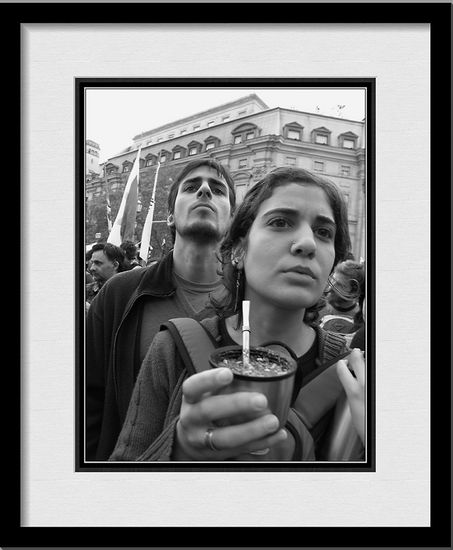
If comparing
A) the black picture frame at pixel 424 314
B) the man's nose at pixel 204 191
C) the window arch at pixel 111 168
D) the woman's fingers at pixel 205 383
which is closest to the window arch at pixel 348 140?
the black picture frame at pixel 424 314

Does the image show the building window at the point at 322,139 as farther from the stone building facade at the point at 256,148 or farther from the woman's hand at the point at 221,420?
the woman's hand at the point at 221,420

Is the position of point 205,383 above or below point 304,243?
below

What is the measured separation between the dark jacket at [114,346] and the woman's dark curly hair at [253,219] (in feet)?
0.82

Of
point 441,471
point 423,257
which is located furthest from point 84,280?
point 441,471

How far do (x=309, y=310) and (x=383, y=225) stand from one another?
1.69 feet

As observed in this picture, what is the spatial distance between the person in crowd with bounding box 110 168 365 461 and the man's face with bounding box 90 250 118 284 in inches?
14.6

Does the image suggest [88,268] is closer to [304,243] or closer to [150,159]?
[150,159]

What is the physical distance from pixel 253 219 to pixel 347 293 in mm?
550

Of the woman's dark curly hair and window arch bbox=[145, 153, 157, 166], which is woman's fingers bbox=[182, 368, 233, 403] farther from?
window arch bbox=[145, 153, 157, 166]

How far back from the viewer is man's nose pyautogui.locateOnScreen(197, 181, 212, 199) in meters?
2.05

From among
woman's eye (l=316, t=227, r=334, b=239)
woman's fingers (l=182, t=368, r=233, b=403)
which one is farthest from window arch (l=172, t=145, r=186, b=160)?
woman's fingers (l=182, t=368, r=233, b=403)

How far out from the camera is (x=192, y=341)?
6.49 ft

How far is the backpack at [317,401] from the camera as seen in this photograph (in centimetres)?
196

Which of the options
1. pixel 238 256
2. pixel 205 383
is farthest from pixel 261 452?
pixel 238 256
